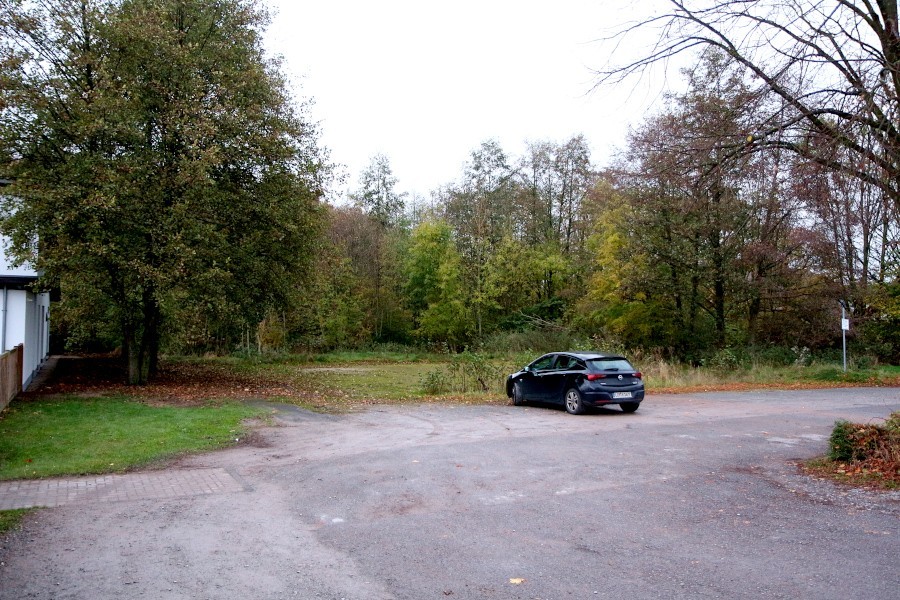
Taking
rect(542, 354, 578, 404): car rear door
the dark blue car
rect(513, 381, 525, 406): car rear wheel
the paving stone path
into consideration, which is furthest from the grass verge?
the dark blue car

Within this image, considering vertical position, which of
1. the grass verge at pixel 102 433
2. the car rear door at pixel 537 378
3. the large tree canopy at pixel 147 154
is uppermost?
the large tree canopy at pixel 147 154

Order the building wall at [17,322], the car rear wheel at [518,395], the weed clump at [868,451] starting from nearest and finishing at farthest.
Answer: the weed clump at [868,451], the car rear wheel at [518,395], the building wall at [17,322]

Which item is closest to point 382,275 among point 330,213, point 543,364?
point 330,213

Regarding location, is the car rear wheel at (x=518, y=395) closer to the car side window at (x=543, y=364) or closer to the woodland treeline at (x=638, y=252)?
the car side window at (x=543, y=364)

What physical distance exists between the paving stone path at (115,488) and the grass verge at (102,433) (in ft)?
1.72

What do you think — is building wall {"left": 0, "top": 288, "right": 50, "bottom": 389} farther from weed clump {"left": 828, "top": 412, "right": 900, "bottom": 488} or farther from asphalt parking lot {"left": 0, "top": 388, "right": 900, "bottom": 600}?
weed clump {"left": 828, "top": 412, "right": 900, "bottom": 488}

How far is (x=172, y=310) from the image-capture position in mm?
17656

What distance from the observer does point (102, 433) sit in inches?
466

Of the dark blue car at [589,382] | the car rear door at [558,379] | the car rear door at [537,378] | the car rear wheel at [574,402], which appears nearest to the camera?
the dark blue car at [589,382]

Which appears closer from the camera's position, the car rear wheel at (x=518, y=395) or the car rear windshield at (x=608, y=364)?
the car rear windshield at (x=608, y=364)

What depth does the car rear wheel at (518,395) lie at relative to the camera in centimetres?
1736

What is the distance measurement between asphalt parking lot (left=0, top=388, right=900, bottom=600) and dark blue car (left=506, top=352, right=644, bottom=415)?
3.62 metres

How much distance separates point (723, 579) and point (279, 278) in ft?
58.5

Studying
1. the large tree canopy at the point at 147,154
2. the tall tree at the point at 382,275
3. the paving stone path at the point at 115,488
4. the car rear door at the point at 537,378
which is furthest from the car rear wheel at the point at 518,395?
the tall tree at the point at 382,275
